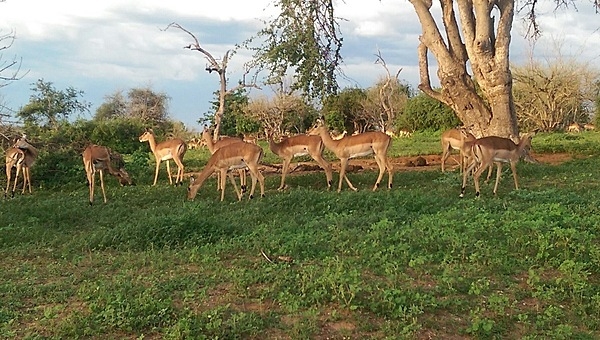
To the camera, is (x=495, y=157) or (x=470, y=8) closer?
(x=495, y=157)

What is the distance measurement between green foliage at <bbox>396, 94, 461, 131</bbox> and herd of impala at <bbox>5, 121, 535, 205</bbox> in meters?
20.2

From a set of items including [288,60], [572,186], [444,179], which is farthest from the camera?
[288,60]

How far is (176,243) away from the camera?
727 centimetres

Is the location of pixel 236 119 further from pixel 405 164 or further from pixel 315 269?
pixel 315 269

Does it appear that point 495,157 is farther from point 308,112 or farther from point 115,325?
point 308,112

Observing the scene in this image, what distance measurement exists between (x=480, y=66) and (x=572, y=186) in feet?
14.7

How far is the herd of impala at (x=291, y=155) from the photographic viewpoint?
1088cm

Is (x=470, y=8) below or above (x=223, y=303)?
above

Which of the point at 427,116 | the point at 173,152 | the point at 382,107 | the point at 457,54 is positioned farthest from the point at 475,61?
the point at 382,107

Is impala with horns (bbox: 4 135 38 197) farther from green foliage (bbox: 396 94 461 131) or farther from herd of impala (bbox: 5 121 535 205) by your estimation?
green foliage (bbox: 396 94 461 131)

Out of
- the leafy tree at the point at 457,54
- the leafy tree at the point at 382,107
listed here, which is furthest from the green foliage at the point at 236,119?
the leafy tree at the point at 457,54

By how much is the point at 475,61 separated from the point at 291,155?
4660 mm

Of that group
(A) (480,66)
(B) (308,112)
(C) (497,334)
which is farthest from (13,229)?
(B) (308,112)

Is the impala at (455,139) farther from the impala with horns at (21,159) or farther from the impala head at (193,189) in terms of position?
the impala with horns at (21,159)
